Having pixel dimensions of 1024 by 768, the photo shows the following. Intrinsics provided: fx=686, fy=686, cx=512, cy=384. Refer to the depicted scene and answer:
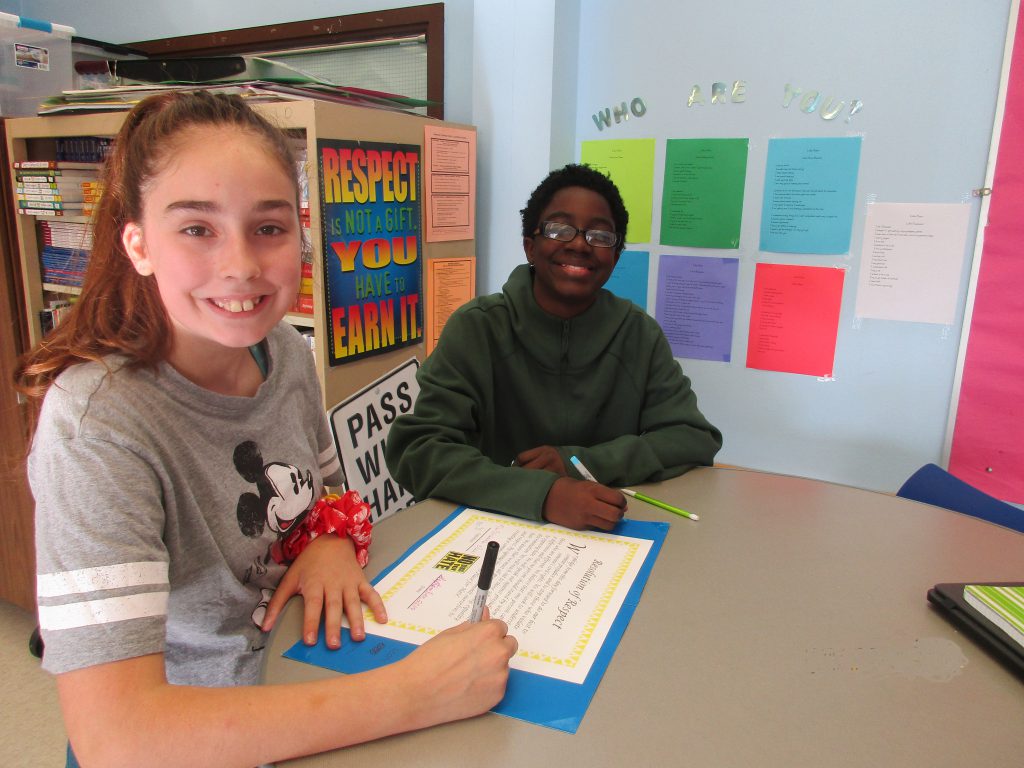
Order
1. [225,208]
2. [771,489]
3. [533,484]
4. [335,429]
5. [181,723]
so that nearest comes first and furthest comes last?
[181,723] → [225,208] → [533,484] → [771,489] → [335,429]

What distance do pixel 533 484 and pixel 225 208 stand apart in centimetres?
56

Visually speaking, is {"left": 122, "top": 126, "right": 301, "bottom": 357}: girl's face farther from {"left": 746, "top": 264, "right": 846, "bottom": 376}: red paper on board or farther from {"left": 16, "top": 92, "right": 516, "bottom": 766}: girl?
{"left": 746, "top": 264, "right": 846, "bottom": 376}: red paper on board

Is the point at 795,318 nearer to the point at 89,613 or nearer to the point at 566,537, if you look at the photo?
the point at 566,537

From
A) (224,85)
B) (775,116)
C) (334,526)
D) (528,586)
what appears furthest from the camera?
(775,116)

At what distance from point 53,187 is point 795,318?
2.17 meters

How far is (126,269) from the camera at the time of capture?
2.59 ft

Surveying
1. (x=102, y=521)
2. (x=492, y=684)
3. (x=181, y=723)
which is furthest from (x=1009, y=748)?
(x=102, y=521)

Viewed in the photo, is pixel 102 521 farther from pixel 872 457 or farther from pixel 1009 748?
pixel 872 457

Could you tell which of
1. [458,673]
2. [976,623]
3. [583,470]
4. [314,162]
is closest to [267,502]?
[458,673]

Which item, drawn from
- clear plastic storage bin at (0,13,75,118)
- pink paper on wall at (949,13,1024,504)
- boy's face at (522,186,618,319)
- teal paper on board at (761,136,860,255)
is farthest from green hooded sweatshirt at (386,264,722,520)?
clear plastic storage bin at (0,13,75,118)

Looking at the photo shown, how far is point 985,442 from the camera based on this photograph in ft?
5.55

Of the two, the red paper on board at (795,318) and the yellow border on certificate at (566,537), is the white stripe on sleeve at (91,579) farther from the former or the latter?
the red paper on board at (795,318)

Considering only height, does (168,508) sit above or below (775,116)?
below

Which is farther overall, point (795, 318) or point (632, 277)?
point (632, 277)
